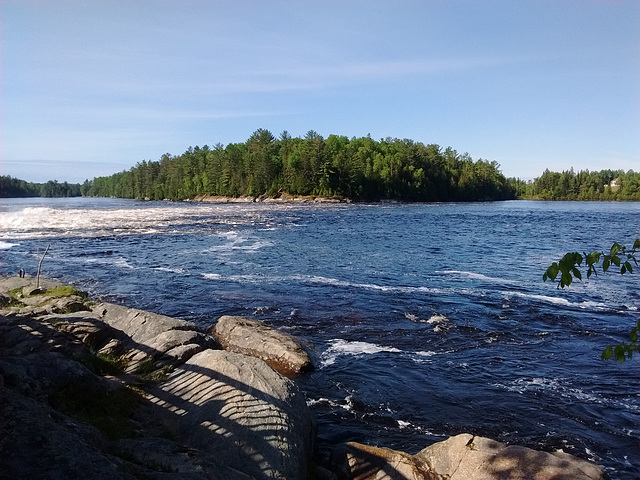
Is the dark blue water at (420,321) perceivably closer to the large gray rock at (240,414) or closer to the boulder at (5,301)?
the large gray rock at (240,414)

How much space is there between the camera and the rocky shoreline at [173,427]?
4622mm

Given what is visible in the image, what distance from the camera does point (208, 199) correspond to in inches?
5448

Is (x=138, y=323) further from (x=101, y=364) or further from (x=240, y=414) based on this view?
(x=240, y=414)

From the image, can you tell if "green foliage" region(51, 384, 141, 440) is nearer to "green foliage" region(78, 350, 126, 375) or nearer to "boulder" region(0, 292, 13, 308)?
"green foliage" region(78, 350, 126, 375)

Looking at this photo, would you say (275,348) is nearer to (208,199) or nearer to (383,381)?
(383,381)

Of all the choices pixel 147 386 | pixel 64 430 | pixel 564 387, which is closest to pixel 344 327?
pixel 564 387

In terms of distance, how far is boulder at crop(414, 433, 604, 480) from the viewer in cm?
611

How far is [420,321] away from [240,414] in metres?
9.65

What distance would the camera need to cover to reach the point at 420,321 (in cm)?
1509

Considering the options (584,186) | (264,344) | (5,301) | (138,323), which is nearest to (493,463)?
(264,344)

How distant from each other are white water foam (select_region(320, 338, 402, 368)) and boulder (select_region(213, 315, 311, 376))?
0.89 metres

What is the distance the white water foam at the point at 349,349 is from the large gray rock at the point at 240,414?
410 centimetres

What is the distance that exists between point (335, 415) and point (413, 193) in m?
131

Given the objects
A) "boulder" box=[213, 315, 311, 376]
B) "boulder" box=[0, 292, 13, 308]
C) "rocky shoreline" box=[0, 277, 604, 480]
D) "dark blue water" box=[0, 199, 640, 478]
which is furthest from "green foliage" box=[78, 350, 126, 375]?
"boulder" box=[0, 292, 13, 308]
